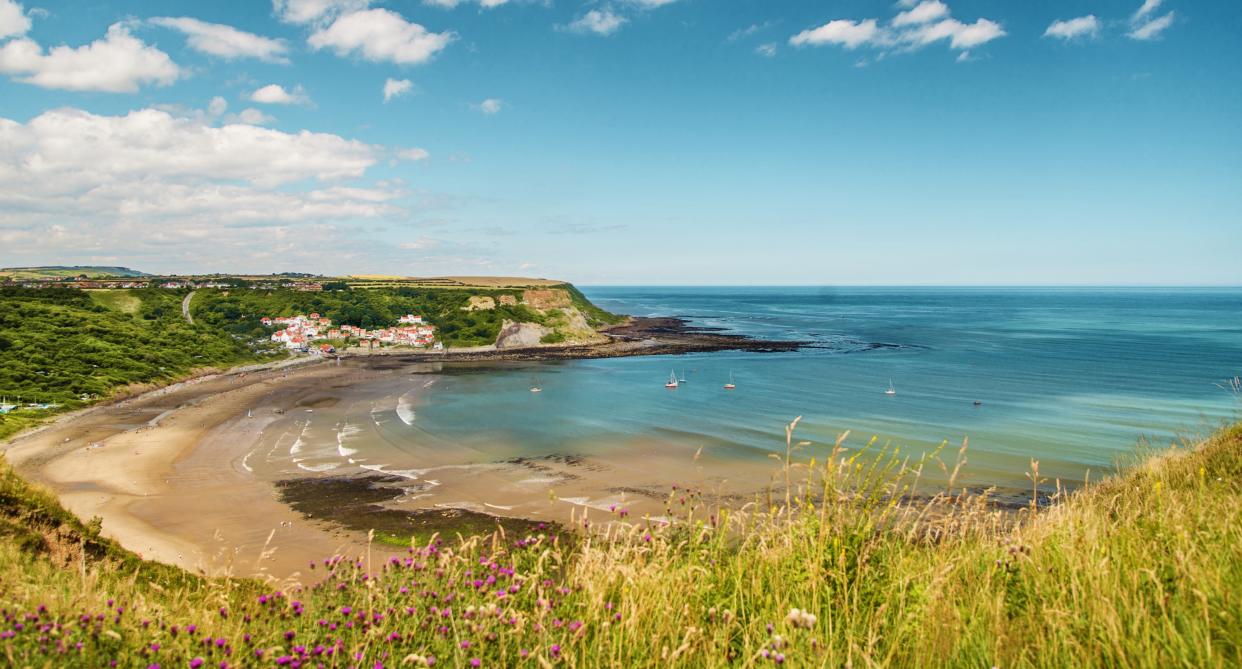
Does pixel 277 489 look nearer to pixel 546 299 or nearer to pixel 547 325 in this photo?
pixel 547 325

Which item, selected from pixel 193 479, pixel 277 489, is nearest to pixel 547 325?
pixel 193 479

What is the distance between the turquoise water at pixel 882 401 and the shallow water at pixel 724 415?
0.19 meters

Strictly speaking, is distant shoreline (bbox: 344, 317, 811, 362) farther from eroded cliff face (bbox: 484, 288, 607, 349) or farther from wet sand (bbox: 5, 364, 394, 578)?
wet sand (bbox: 5, 364, 394, 578)

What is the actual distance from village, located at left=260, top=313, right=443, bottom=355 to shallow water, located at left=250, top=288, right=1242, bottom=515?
71.0ft

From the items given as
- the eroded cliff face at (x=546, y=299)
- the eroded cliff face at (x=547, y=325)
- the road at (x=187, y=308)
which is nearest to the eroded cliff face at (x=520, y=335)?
the eroded cliff face at (x=547, y=325)

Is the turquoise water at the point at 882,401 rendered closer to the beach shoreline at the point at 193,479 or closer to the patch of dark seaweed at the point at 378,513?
the patch of dark seaweed at the point at 378,513

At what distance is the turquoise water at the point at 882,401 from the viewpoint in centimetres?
3394

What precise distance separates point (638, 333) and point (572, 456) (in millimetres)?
77701

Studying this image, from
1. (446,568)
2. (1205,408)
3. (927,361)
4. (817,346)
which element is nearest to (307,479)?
(446,568)

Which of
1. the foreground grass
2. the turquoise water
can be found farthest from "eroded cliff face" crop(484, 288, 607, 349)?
the foreground grass

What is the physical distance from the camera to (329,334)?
8888cm

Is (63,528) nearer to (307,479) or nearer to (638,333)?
(307,479)

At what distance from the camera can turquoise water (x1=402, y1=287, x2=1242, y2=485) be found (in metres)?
33.9

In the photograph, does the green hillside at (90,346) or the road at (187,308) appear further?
the road at (187,308)
